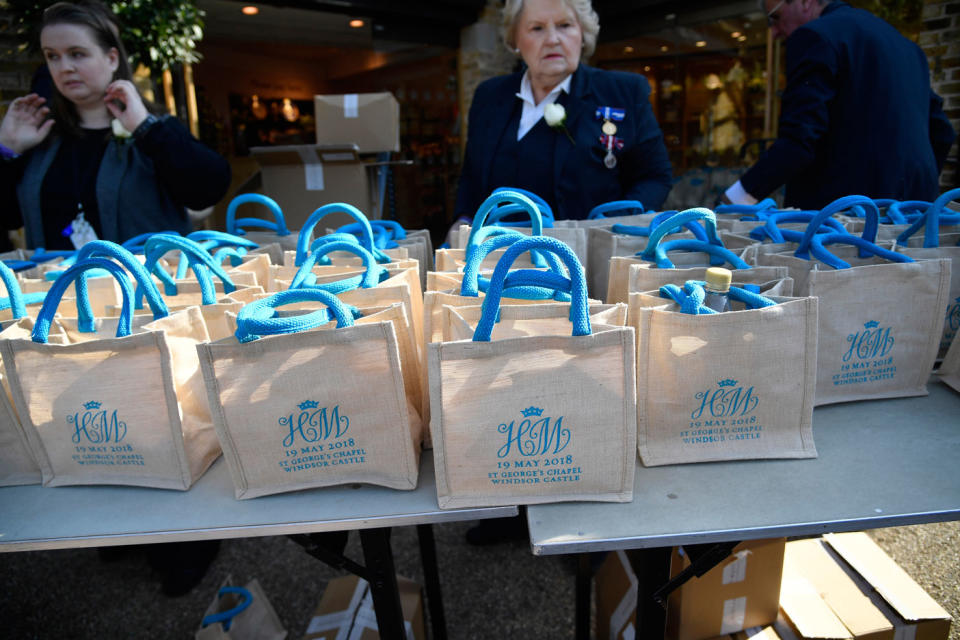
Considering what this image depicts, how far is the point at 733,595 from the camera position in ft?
4.92

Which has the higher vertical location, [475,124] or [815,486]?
[475,124]

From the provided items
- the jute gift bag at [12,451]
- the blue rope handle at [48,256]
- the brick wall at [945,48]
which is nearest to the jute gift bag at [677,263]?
the jute gift bag at [12,451]

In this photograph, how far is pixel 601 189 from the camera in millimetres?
2457

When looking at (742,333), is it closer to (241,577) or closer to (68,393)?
(68,393)

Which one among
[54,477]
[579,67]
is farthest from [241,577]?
[579,67]

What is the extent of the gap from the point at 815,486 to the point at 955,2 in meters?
4.91

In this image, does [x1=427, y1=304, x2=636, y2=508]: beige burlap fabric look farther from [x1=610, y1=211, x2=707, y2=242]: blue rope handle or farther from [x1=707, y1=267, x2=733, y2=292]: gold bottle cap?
[x1=610, y1=211, x2=707, y2=242]: blue rope handle

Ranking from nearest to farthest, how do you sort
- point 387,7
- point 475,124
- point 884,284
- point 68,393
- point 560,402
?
point 560,402 < point 68,393 < point 884,284 < point 475,124 < point 387,7

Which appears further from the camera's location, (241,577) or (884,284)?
(241,577)

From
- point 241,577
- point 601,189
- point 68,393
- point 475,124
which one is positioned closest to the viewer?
point 68,393

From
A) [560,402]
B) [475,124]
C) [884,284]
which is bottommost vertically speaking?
[560,402]

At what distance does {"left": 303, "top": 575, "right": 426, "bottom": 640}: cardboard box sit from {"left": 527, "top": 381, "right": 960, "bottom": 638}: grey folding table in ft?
2.55

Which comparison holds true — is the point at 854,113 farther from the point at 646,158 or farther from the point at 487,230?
the point at 487,230

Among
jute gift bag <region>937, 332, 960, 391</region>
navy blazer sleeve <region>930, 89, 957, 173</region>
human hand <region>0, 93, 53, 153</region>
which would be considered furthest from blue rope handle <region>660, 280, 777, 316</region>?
human hand <region>0, 93, 53, 153</region>
